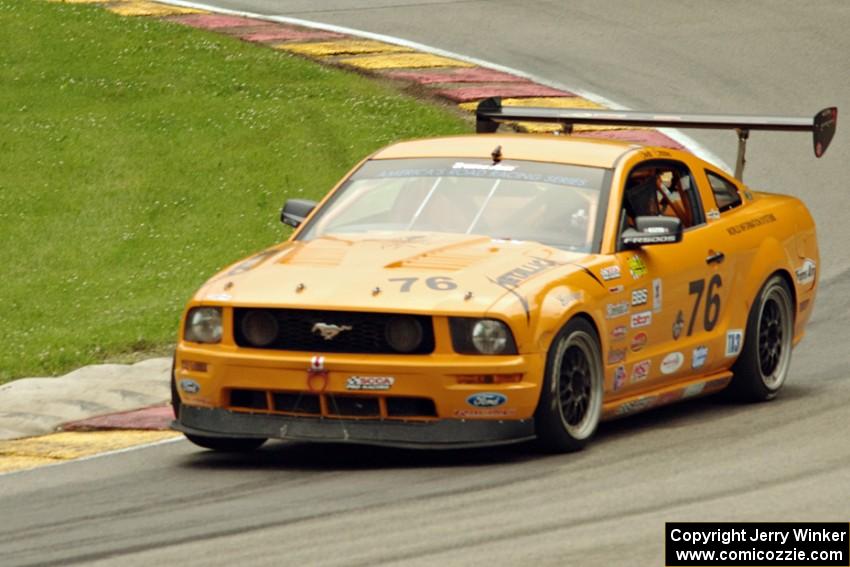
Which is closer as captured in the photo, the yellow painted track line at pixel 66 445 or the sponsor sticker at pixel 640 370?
the sponsor sticker at pixel 640 370

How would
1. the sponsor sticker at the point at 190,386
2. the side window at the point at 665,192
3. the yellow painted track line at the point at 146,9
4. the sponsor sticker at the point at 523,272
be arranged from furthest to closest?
the yellow painted track line at the point at 146,9
the side window at the point at 665,192
the sponsor sticker at the point at 190,386
the sponsor sticker at the point at 523,272

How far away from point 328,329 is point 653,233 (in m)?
1.84

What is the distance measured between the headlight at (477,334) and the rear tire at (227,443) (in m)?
1.19

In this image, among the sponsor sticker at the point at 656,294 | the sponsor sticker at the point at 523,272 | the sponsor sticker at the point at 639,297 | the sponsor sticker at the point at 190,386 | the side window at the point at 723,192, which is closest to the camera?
the sponsor sticker at the point at 523,272

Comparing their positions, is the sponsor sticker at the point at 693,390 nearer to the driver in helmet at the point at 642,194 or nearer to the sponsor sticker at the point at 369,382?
the driver in helmet at the point at 642,194

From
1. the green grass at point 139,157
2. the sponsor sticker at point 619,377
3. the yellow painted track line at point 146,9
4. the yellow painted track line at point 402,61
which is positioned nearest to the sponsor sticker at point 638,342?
the sponsor sticker at point 619,377

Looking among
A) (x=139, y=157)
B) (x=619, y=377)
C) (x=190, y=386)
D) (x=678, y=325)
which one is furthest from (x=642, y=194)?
(x=139, y=157)

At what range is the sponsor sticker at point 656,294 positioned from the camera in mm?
9961

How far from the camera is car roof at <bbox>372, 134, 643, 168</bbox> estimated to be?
411 inches

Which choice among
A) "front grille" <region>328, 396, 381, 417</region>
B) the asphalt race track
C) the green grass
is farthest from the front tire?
the green grass

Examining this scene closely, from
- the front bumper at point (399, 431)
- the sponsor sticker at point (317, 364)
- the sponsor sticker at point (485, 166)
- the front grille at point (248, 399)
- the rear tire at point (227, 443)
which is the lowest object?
the rear tire at point (227, 443)

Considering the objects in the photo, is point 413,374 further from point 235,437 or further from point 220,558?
point 220,558

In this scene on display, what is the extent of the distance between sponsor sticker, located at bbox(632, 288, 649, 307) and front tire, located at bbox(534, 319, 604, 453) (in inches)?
17.4

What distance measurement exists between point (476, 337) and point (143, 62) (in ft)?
46.4
